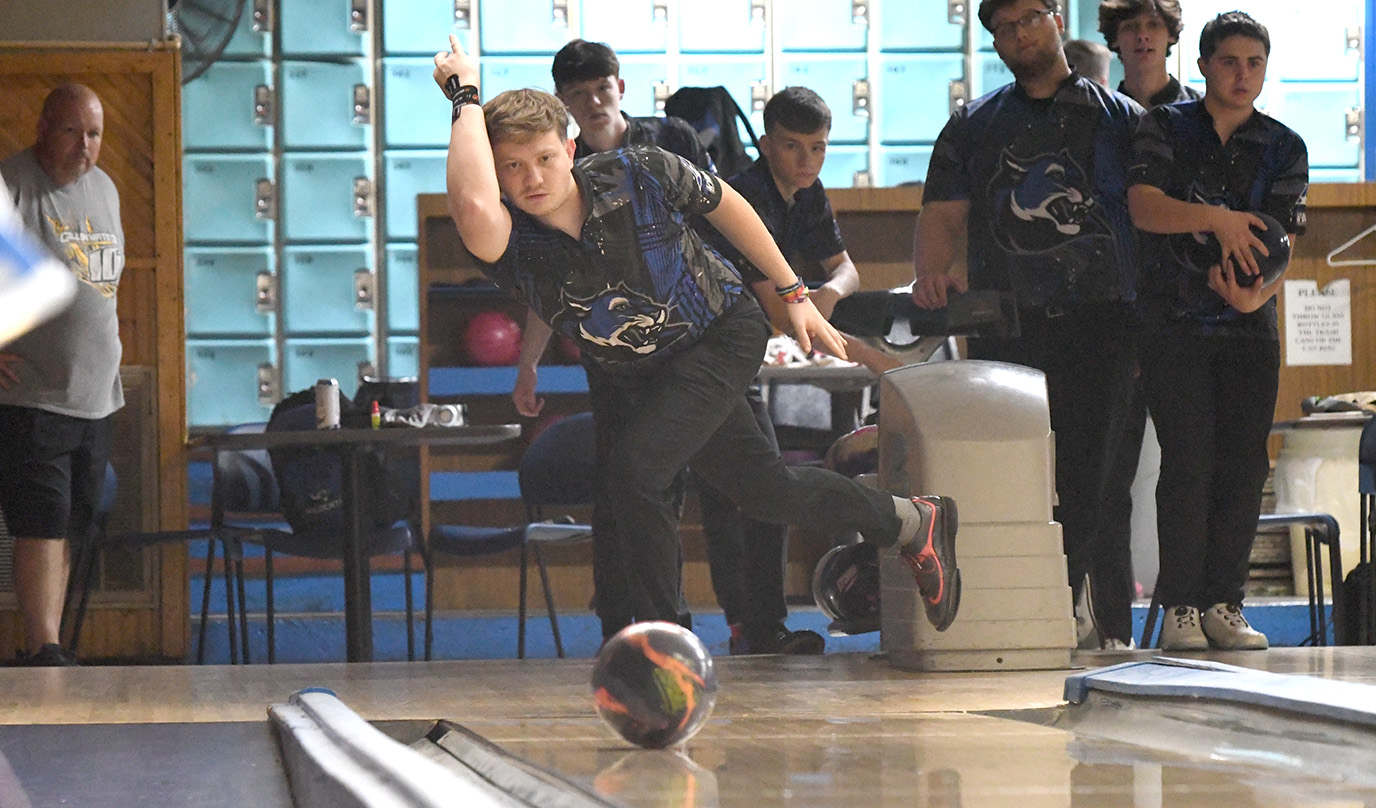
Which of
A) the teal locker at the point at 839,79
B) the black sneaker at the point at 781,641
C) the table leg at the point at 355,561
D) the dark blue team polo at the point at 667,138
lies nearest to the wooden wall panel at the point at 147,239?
the table leg at the point at 355,561

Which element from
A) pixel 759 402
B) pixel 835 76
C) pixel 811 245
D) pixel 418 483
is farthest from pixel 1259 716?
pixel 835 76

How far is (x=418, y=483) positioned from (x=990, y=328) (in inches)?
100

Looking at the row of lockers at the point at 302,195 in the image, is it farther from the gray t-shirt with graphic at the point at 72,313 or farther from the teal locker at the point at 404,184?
the gray t-shirt with graphic at the point at 72,313

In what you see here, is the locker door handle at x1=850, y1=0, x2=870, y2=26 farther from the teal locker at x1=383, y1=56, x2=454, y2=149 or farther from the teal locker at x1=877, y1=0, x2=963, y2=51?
the teal locker at x1=383, y1=56, x2=454, y2=149

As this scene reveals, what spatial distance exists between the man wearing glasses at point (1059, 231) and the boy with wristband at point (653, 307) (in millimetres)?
550

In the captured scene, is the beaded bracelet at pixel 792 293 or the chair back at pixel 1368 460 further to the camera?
the chair back at pixel 1368 460

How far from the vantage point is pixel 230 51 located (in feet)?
26.1

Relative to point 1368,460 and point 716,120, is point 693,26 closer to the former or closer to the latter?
point 716,120

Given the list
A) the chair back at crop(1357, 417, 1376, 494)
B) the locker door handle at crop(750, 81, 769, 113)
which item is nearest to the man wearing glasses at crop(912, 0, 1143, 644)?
the chair back at crop(1357, 417, 1376, 494)

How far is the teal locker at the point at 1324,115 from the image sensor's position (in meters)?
8.30

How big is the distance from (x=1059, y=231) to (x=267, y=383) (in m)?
5.52

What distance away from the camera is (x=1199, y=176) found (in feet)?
10.8

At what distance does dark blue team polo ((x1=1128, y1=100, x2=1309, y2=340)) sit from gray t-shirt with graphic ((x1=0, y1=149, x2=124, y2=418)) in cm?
253

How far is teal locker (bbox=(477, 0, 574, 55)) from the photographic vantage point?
26.6 ft
